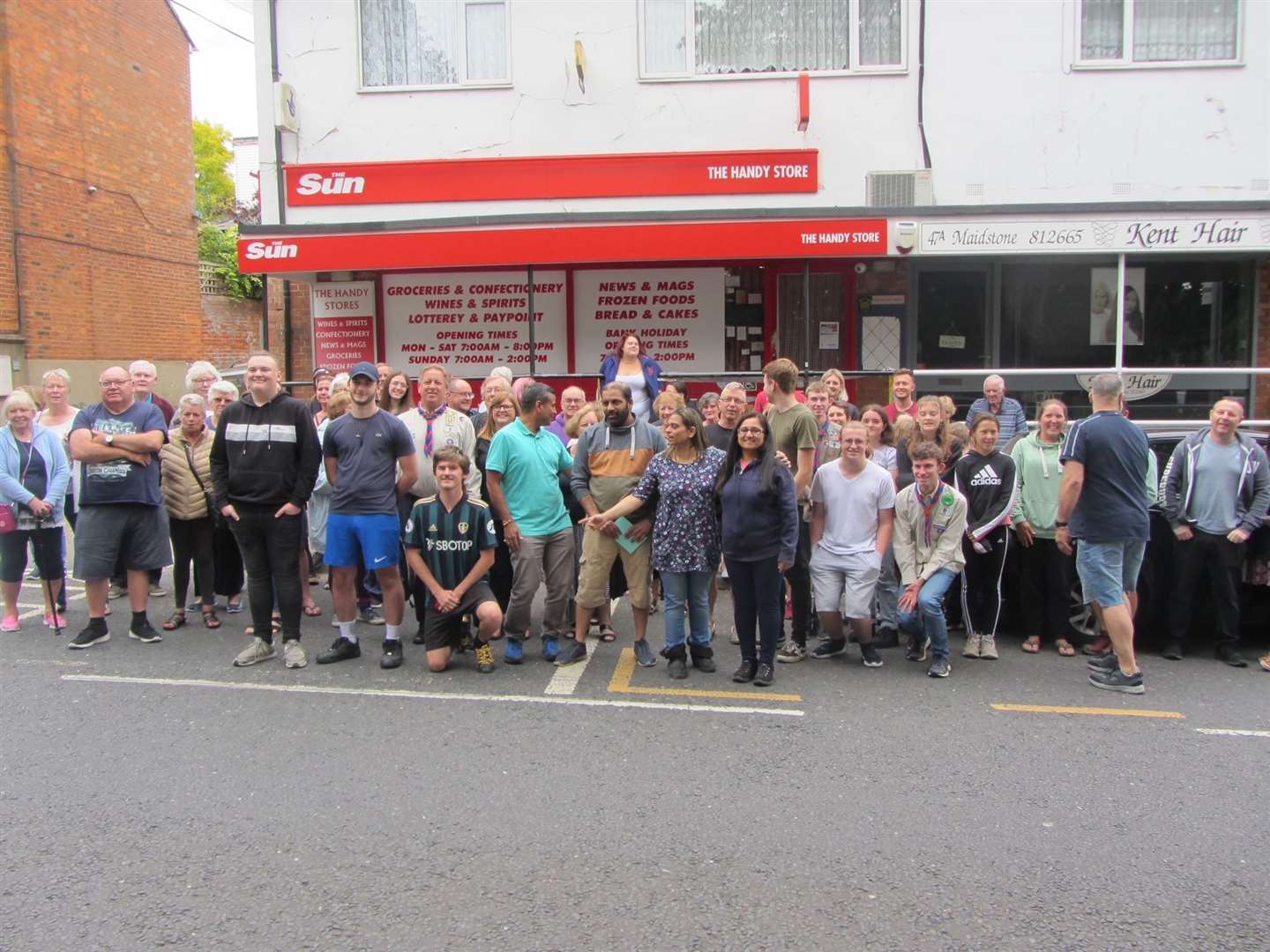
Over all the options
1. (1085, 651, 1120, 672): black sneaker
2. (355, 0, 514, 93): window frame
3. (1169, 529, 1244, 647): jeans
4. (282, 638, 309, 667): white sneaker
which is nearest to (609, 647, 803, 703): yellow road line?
(1085, 651, 1120, 672): black sneaker

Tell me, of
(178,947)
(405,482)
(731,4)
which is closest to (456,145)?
(731,4)

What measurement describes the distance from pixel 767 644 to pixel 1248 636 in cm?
386

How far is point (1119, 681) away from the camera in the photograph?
595 cm

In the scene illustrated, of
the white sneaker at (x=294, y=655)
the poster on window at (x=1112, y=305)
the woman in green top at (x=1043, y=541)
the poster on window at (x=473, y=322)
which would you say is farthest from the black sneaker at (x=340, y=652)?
the poster on window at (x=1112, y=305)

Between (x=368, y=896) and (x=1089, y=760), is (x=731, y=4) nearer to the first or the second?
(x=1089, y=760)

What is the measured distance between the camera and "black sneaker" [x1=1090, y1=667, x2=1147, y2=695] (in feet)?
19.4

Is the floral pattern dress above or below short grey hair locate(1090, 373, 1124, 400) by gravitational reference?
below

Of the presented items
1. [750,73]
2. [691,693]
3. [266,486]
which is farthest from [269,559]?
[750,73]

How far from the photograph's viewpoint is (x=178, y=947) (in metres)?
3.21

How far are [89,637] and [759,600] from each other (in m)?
4.66

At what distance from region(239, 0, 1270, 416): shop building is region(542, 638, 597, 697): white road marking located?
6.19m

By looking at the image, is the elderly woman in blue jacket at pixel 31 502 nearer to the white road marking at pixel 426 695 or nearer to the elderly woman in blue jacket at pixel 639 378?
the white road marking at pixel 426 695

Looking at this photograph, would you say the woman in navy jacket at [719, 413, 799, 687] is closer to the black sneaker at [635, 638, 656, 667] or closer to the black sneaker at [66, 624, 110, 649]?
the black sneaker at [635, 638, 656, 667]

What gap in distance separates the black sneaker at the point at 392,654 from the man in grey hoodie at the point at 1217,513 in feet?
17.1
